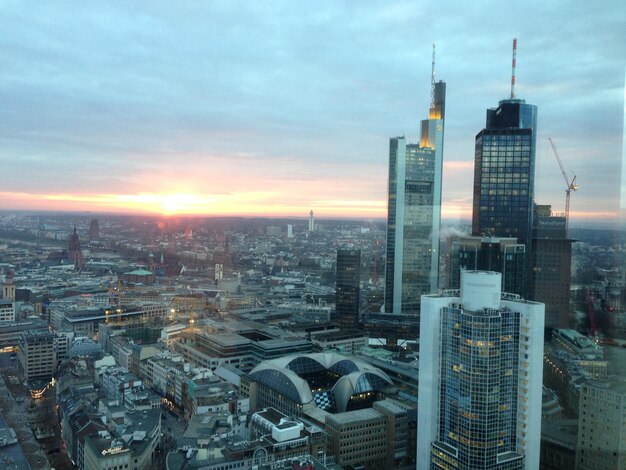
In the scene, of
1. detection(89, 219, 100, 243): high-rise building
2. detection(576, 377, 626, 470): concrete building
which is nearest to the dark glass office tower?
detection(576, 377, 626, 470): concrete building

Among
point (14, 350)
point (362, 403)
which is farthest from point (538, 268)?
point (14, 350)

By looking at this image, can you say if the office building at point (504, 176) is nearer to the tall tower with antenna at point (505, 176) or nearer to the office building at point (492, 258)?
the tall tower with antenna at point (505, 176)

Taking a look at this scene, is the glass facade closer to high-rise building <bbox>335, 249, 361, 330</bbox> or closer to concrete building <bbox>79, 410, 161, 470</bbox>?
concrete building <bbox>79, 410, 161, 470</bbox>

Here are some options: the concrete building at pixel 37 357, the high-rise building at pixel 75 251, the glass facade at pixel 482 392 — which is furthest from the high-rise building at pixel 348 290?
the glass facade at pixel 482 392

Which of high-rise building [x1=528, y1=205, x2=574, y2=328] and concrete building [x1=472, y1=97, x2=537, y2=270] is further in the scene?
concrete building [x1=472, y1=97, x2=537, y2=270]

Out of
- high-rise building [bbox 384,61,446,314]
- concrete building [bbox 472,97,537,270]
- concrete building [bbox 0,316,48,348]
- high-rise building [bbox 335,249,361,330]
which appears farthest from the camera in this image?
high-rise building [bbox 335,249,361,330]

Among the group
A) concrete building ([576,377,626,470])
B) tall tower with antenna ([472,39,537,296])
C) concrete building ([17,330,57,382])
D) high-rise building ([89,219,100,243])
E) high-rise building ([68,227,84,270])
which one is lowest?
concrete building ([17,330,57,382])
